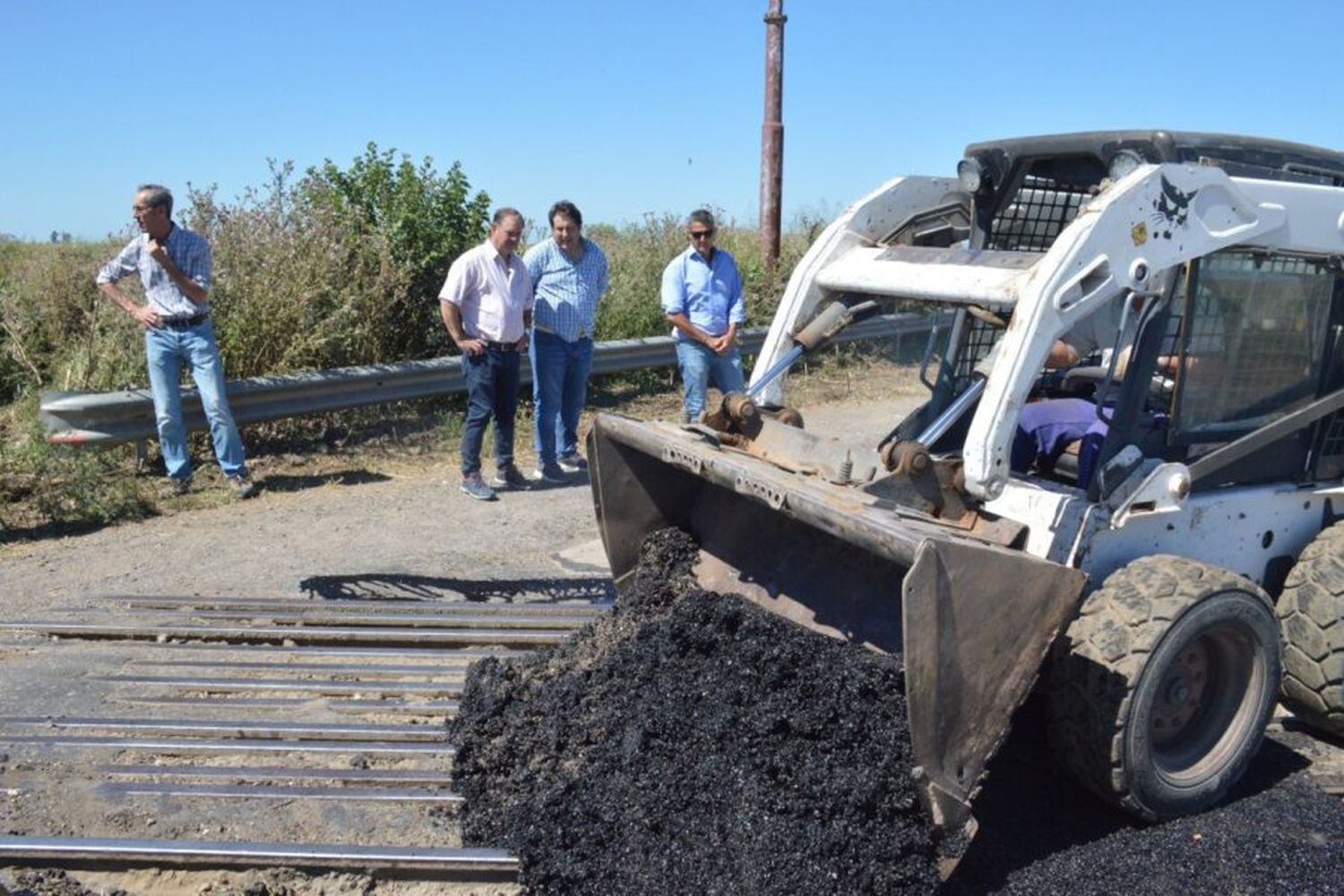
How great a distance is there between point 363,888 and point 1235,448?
11.1 ft

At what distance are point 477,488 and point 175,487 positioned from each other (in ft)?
6.55

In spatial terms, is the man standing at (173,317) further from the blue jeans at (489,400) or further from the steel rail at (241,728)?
the steel rail at (241,728)

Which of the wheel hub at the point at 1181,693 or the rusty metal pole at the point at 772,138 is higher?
the rusty metal pole at the point at 772,138

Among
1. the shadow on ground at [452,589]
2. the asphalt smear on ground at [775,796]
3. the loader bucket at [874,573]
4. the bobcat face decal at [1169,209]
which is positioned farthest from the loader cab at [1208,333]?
the shadow on ground at [452,589]

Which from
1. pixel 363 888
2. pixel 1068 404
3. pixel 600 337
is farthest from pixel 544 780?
pixel 600 337

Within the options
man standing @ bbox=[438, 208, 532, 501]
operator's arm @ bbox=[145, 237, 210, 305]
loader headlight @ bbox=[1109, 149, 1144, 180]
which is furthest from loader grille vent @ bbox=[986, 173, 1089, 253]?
operator's arm @ bbox=[145, 237, 210, 305]

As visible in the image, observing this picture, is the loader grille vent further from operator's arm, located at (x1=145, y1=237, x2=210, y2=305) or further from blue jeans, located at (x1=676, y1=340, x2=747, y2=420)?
operator's arm, located at (x1=145, y1=237, x2=210, y2=305)

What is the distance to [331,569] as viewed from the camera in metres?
6.79

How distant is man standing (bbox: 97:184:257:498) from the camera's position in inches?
307

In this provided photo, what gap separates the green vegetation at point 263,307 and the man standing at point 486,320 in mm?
1818

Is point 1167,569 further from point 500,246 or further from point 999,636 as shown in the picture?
point 500,246

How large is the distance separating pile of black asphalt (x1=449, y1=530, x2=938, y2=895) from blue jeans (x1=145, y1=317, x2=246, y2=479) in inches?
165

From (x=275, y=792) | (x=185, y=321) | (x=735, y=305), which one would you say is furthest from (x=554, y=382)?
(x=275, y=792)

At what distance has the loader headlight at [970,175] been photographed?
498cm
